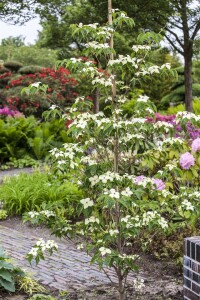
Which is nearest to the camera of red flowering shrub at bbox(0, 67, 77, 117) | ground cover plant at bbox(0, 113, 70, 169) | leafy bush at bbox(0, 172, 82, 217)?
leafy bush at bbox(0, 172, 82, 217)

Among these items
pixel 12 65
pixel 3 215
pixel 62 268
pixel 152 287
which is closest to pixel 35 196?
pixel 3 215

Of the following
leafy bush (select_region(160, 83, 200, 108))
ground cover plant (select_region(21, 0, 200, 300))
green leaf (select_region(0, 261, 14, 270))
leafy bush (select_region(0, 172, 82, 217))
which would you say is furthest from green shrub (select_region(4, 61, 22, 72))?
ground cover plant (select_region(21, 0, 200, 300))

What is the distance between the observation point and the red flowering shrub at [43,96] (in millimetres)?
15616

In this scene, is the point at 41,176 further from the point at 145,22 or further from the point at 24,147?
the point at 145,22

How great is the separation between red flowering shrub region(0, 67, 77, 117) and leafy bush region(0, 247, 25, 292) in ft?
35.7

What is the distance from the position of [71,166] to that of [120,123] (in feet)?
1.54

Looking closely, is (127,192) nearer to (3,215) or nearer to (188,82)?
(3,215)

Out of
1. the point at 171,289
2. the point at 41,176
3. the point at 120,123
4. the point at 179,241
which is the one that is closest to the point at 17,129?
the point at 41,176

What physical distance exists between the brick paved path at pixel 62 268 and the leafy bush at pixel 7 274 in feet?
0.76

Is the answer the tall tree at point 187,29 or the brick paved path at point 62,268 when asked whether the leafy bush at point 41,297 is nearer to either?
the brick paved path at point 62,268

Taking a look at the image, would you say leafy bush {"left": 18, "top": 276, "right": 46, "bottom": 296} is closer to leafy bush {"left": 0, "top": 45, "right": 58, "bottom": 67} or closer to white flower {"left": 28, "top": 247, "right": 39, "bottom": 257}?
white flower {"left": 28, "top": 247, "right": 39, "bottom": 257}

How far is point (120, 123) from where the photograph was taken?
3.39 m

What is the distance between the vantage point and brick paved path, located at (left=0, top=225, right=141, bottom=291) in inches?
181

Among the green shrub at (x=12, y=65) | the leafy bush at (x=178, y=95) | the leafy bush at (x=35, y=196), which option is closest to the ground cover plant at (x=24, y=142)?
the leafy bush at (x=35, y=196)
